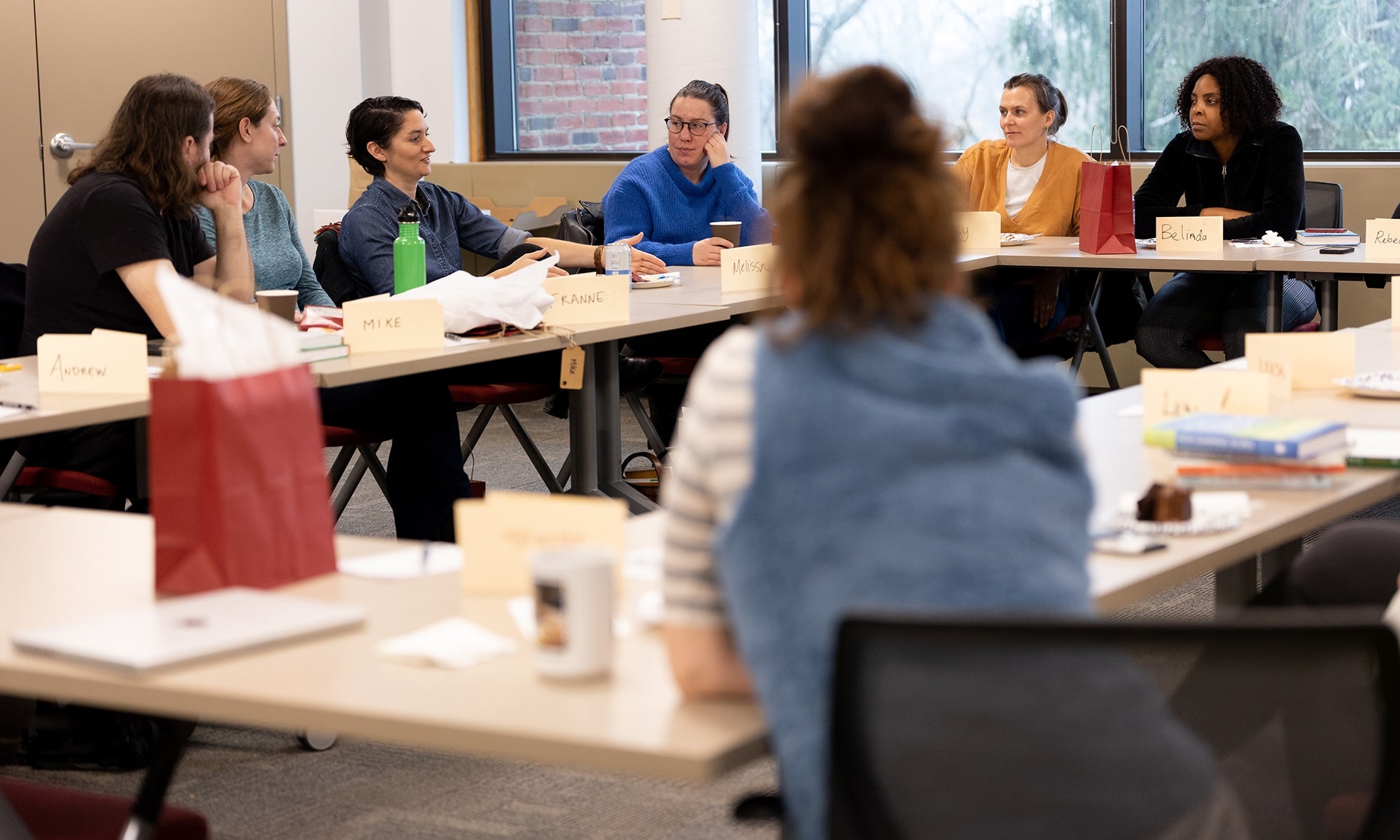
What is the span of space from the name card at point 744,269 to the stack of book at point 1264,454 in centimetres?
192

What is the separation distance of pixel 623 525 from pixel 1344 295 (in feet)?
16.5

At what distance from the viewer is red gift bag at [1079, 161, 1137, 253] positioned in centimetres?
466

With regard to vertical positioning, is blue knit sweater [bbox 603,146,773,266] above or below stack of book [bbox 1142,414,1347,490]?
above

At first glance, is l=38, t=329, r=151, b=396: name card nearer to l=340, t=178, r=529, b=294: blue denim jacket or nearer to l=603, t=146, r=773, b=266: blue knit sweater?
l=340, t=178, r=529, b=294: blue denim jacket

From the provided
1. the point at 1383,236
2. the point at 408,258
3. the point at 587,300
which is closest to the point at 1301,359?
the point at 587,300

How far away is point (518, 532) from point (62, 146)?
5063mm

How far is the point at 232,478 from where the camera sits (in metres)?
1.51

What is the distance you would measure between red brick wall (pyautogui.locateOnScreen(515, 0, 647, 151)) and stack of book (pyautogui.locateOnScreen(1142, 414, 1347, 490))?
5.58m

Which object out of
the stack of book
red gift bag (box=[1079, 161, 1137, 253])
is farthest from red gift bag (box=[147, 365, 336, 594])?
red gift bag (box=[1079, 161, 1137, 253])

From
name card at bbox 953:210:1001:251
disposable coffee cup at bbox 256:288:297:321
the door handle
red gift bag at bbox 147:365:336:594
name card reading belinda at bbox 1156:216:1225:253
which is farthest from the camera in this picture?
→ the door handle

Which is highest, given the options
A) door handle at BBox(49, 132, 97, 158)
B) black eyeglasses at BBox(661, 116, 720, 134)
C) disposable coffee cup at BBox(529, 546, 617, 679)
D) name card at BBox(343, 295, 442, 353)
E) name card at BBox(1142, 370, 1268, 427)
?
door handle at BBox(49, 132, 97, 158)

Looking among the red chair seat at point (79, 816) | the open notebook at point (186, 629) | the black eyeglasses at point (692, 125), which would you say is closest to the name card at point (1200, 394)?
the open notebook at point (186, 629)

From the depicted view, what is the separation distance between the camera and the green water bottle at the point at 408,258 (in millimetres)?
3443

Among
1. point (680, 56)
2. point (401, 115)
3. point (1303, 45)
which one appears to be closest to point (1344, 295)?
point (1303, 45)
